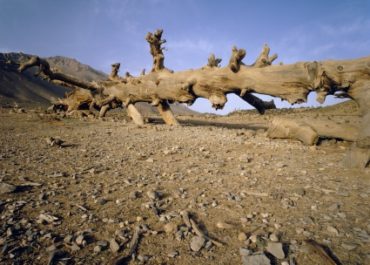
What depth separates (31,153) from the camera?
547 centimetres

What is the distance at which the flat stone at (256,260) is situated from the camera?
235 centimetres

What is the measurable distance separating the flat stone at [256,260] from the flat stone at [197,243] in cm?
39

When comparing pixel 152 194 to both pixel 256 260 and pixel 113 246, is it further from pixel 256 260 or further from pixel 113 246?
pixel 256 260

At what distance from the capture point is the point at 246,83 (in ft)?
25.5

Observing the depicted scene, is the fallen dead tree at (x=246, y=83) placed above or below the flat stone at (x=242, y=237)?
above

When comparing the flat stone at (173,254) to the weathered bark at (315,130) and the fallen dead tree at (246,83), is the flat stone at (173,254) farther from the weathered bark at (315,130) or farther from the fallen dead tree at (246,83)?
the weathered bark at (315,130)

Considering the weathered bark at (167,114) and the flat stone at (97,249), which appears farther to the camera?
the weathered bark at (167,114)

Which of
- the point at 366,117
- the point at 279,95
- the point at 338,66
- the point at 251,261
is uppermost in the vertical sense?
the point at 338,66

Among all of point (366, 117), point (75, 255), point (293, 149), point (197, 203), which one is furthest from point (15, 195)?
point (366, 117)

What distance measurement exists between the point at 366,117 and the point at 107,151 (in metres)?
5.12

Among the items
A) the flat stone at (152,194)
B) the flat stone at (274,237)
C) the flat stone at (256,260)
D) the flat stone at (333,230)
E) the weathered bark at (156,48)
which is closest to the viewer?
the flat stone at (256,260)

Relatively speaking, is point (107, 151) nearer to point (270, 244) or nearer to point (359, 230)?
point (270, 244)

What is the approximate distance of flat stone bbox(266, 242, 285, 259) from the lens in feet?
8.04

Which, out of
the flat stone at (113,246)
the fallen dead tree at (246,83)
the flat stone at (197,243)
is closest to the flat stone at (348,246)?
the flat stone at (197,243)
